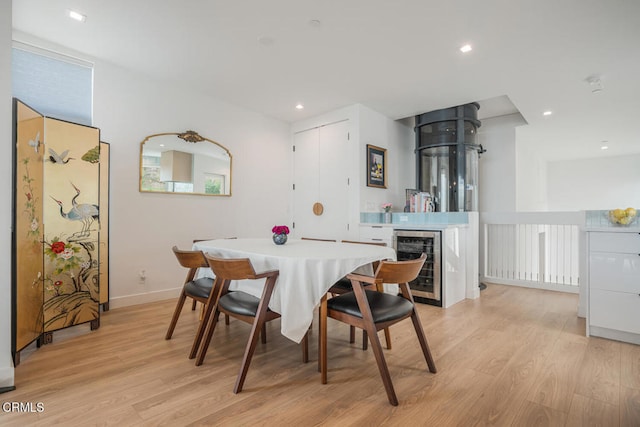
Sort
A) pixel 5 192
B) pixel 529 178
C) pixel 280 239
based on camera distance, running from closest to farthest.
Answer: pixel 5 192 < pixel 280 239 < pixel 529 178

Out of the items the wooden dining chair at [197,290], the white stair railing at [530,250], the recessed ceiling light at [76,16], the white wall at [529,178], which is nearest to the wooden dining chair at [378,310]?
the wooden dining chair at [197,290]

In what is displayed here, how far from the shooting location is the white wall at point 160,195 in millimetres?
3326

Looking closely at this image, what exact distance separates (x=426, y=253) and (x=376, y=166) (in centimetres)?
154

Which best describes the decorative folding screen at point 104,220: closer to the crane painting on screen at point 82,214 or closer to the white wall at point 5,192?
the crane painting on screen at point 82,214

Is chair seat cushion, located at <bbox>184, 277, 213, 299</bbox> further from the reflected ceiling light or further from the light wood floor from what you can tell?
the reflected ceiling light

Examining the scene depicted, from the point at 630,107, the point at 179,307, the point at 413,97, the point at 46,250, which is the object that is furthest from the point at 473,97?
the point at 46,250

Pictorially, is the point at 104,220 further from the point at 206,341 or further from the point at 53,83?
the point at 206,341

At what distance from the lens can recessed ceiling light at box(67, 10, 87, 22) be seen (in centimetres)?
244

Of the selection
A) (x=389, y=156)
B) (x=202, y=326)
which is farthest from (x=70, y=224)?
(x=389, y=156)

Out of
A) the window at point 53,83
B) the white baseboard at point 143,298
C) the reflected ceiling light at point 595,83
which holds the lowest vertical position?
the white baseboard at point 143,298

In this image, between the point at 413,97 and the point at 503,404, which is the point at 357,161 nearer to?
the point at 413,97

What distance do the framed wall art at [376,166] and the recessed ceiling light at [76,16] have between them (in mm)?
3315

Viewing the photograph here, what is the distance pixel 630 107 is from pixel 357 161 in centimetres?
376

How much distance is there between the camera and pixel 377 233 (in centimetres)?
408
